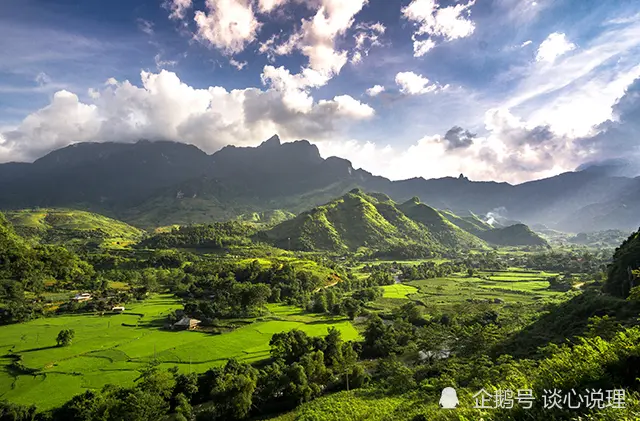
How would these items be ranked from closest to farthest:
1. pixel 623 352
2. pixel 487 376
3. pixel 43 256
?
pixel 623 352 < pixel 487 376 < pixel 43 256

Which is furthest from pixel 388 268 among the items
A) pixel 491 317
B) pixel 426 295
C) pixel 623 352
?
pixel 623 352

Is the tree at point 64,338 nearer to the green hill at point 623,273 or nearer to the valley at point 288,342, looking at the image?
the valley at point 288,342

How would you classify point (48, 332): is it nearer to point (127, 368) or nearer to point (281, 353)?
point (127, 368)

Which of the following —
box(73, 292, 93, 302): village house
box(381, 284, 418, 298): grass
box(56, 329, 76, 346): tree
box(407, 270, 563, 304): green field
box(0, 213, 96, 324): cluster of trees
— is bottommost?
box(381, 284, 418, 298): grass

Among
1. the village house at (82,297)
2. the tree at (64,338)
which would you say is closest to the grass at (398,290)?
the tree at (64,338)

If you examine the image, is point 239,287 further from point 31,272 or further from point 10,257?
point 10,257

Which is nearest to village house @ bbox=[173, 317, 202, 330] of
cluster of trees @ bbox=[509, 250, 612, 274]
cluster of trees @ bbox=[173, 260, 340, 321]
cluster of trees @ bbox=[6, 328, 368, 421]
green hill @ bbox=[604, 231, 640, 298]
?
cluster of trees @ bbox=[173, 260, 340, 321]

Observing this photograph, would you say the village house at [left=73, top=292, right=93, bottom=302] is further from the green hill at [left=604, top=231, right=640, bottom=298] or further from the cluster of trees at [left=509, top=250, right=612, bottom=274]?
the cluster of trees at [left=509, top=250, right=612, bottom=274]
